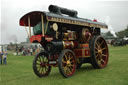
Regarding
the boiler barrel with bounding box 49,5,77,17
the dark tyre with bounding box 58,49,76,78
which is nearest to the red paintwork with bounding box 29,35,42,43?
the dark tyre with bounding box 58,49,76,78

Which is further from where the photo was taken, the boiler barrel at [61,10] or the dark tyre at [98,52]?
the dark tyre at [98,52]

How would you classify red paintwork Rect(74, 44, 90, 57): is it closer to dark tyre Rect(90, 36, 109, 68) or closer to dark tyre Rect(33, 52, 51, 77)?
dark tyre Rect(90, 36, 109, 68)

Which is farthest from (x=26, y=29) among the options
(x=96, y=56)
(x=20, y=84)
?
(x=96, y=56)

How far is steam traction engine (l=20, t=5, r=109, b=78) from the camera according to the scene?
5.94 m

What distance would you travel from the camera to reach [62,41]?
639cm

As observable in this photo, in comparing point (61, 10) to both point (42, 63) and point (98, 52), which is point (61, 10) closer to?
point (42, 63)

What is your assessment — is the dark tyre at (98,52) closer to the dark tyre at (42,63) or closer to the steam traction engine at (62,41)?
the steam traction engine at (62,41)

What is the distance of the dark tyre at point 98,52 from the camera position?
23.7 feet

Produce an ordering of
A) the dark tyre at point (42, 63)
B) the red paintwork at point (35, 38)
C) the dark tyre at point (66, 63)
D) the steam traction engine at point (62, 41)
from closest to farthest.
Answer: the dark tyre at point (66, 63)
the red paintwork at point (35, 38)
the steam traction engine at point (62, 41)
the dark tyre at point (42, 63)

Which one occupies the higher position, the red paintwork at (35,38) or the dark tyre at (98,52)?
the red paintwork at (35,38)

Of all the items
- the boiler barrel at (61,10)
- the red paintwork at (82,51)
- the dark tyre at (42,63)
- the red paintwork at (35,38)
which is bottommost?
the dark tyre at (42,63)

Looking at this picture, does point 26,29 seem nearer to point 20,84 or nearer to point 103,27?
point 20,84

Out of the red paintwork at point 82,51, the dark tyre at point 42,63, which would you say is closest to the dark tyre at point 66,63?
the red paintwork at point 82,51

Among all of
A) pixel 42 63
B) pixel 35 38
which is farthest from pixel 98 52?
pixel 35 38
